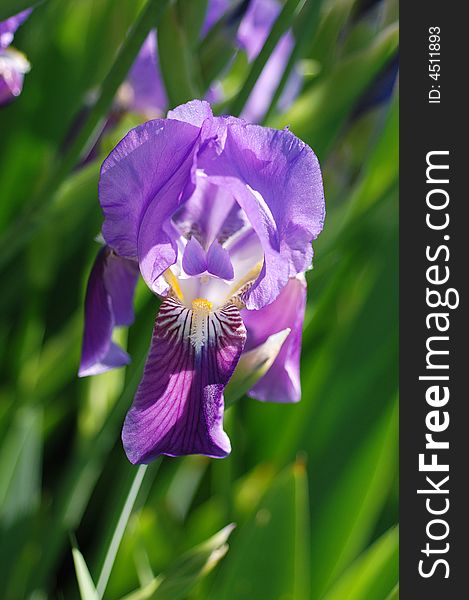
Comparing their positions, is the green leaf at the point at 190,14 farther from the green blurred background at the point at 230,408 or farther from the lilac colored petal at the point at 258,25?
the lilac colored petal at the point at 258,25

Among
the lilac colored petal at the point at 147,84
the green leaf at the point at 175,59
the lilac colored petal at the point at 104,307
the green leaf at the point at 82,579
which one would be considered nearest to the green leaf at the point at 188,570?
the green leaf at the point at 82,579

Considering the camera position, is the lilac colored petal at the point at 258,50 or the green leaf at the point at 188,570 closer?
the green leaf at the point at 188,570

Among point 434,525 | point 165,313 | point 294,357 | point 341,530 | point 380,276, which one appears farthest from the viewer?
point 380,276

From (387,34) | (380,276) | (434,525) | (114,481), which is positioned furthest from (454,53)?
(114,481)

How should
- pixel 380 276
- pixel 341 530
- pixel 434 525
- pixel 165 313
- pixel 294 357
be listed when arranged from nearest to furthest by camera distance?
pixel 165 313 → pixel 294 357 → pixel 434 525 → pixel 341 530 → pixel 380 276

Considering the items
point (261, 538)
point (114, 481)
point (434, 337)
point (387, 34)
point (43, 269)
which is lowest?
point (261, 538)

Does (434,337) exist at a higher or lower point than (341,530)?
higher

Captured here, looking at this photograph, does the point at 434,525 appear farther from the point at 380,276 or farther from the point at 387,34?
the point at 387,34
